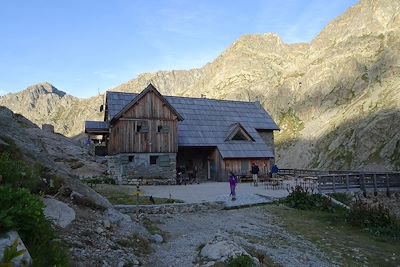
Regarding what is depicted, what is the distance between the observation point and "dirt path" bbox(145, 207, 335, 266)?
35.5ft

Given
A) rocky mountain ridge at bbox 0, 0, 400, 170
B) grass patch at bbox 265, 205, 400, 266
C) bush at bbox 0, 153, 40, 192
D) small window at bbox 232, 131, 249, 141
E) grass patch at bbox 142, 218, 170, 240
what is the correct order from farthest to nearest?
rocky mountain ridge at bbox 0, 0, 400, 170 → small window at bbox 232, 131, 249, 141 → grass patch at bbox 142, 218, 170, 240 → grass patch at bbox 265, 205, 400, 266 → bush at bbox 0, 153, 40, 192

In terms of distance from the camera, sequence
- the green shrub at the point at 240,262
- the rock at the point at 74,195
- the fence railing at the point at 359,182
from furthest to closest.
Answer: the fence railing at the point at 359,182 → the rock at the point at 74,195 → the green shrub at the point at 240,262

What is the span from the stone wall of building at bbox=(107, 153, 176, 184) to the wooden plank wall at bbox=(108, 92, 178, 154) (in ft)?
1.88

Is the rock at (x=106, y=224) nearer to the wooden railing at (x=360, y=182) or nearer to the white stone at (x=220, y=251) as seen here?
the white stone at (x=220, y=251)

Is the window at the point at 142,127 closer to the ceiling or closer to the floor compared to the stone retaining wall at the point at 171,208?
closer to the ceiling

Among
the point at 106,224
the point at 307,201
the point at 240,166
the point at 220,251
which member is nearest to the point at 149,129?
the point at 240,166

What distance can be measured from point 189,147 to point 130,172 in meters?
7.41

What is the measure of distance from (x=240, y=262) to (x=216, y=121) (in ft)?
103

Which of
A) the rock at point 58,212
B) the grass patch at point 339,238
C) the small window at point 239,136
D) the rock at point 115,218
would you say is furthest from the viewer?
the small window at point 239,136

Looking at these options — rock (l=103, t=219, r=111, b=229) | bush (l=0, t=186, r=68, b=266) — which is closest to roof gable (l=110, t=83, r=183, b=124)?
rock (l=103, t=219, r=111, b=229)

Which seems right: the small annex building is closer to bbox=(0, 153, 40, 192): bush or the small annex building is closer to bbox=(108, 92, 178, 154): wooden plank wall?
bbox=(108, 92, 178, 154): wooden plank wall

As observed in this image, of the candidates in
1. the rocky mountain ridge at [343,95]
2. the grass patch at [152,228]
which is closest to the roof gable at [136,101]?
the grass patch at [152,228]

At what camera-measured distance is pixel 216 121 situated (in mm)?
39969

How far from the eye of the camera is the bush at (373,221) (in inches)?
677
